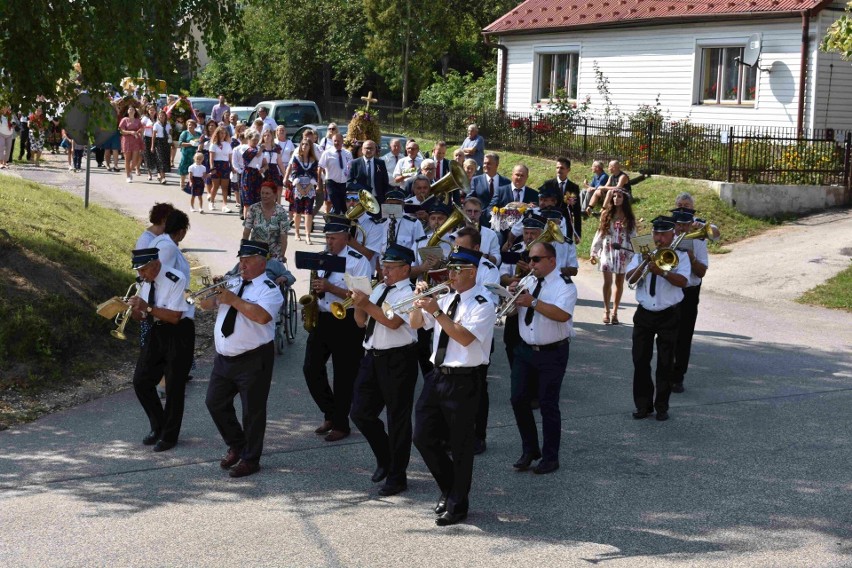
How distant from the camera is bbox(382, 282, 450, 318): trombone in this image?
286 inches

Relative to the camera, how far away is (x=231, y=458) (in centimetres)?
831

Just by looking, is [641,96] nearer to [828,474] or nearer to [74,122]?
[74,122]

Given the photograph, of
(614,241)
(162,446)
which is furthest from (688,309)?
(162,446)

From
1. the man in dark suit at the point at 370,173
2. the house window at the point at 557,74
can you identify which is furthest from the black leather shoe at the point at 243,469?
the house window at the point at 557,74

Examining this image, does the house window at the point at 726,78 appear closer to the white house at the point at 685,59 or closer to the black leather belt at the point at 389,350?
the white house at the point at 685,59

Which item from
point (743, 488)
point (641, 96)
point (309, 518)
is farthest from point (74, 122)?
point (641, 96)

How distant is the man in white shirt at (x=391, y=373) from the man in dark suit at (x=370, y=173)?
836cm

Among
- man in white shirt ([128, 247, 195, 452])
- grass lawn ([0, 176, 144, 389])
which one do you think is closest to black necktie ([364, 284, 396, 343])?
man in white shirt ([128, 247, 195, 452])

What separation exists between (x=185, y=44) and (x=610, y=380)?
19.5 feet

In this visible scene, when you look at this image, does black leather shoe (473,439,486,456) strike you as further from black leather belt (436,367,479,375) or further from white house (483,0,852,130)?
white house (483,0,852,130)

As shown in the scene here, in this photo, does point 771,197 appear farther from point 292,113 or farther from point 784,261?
point 292,113

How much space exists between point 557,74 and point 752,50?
7.35 metres

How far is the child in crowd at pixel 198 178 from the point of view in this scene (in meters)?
21.8

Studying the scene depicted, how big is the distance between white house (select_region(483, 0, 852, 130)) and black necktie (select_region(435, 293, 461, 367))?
19.5 metres
